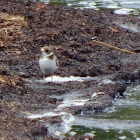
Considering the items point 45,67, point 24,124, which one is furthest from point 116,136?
point 45,67

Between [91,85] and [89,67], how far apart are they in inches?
36.5

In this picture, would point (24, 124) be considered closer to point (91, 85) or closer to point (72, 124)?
point (72, 124)

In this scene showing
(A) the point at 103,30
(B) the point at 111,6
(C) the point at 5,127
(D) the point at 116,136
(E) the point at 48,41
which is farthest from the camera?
(B) the point at 111,6

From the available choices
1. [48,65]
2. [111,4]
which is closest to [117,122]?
[48,65]

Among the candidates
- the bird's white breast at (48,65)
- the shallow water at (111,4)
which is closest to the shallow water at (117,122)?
the bird's white breast at (48,65)

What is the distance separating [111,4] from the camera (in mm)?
15570

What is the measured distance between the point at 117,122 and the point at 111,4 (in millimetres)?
8710

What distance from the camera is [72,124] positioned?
713 centimetres

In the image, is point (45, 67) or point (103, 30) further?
point (103, 30)

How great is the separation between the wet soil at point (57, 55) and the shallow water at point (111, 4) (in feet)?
2.63

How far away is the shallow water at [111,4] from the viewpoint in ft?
47.9

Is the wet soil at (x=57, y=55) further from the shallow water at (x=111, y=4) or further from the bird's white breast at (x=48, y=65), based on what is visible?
the shallow water at (x=111, y=4)

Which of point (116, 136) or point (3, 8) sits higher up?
point (3, 8)

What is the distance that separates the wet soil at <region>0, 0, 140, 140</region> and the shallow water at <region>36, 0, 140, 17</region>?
0.80 meters
